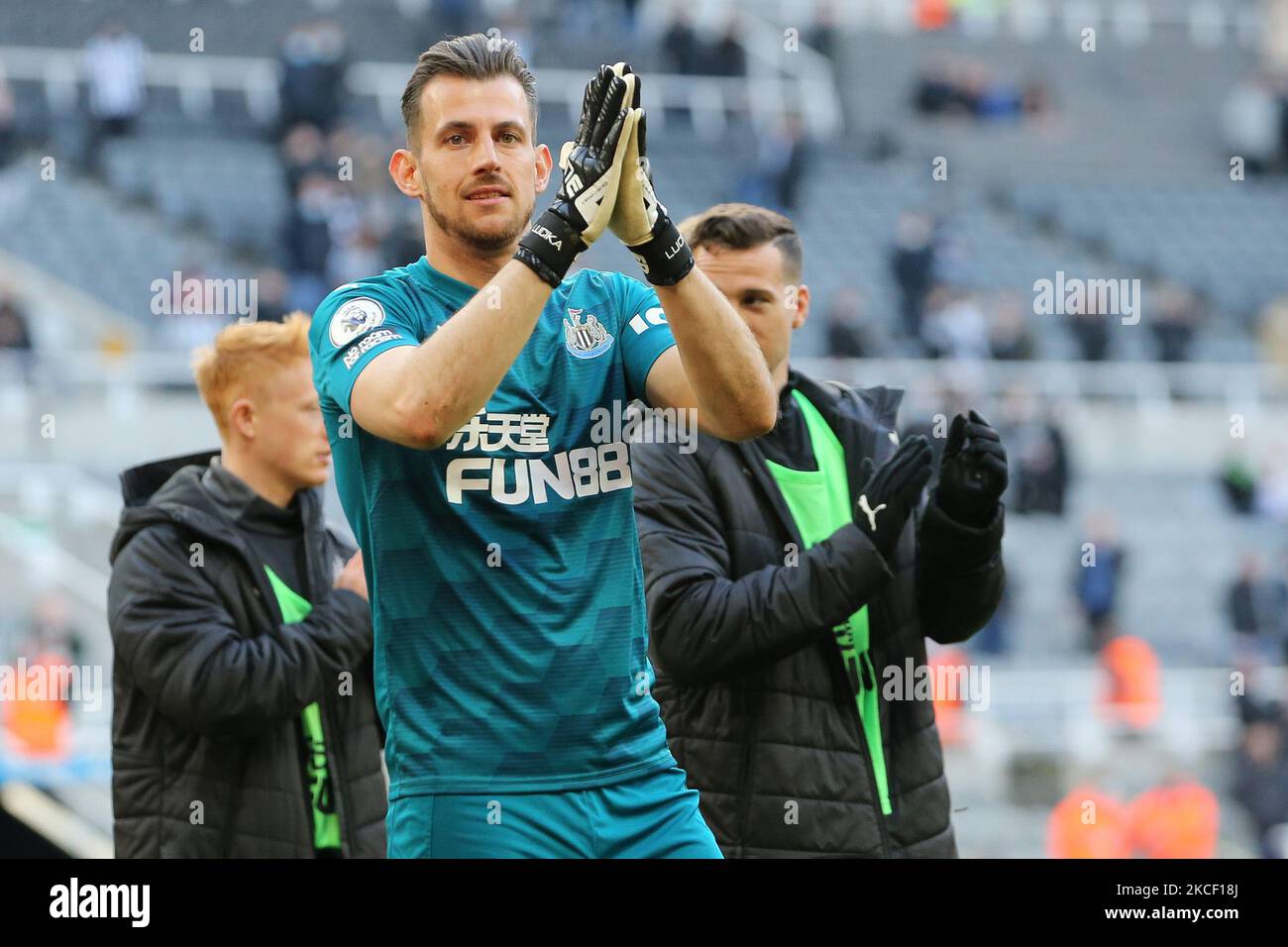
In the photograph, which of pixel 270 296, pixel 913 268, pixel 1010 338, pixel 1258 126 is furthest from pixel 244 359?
pixel 1258 126

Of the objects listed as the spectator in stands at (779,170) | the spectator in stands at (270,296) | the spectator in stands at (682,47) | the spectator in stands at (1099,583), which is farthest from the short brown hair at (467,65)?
the spectator in stands at (682,47)

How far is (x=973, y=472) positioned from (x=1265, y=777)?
911cm

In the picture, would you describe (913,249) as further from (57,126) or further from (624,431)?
(624,431)

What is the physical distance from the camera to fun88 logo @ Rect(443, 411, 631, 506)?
11.2 ft

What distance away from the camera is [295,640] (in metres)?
4.48

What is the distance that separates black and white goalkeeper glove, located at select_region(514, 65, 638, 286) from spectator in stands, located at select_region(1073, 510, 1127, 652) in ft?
40.7

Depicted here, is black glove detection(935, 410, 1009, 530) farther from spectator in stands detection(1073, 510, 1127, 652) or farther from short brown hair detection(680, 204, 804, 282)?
spectator in stands detection(1073, 510, 1127, 652)

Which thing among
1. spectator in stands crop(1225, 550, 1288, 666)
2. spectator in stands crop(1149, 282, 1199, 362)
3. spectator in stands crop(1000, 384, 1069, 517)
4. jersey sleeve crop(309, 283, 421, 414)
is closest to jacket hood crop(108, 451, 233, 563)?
jersey sleeve crop(309, 283, 421, 414)

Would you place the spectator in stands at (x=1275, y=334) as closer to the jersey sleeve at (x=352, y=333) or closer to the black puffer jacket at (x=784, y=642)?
the black puffer jacket at (x=784, y=642)

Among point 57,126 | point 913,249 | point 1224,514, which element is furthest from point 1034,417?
point 57,126

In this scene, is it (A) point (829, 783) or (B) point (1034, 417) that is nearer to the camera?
(A) point (829, 783)

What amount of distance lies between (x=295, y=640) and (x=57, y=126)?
16.0 meters
